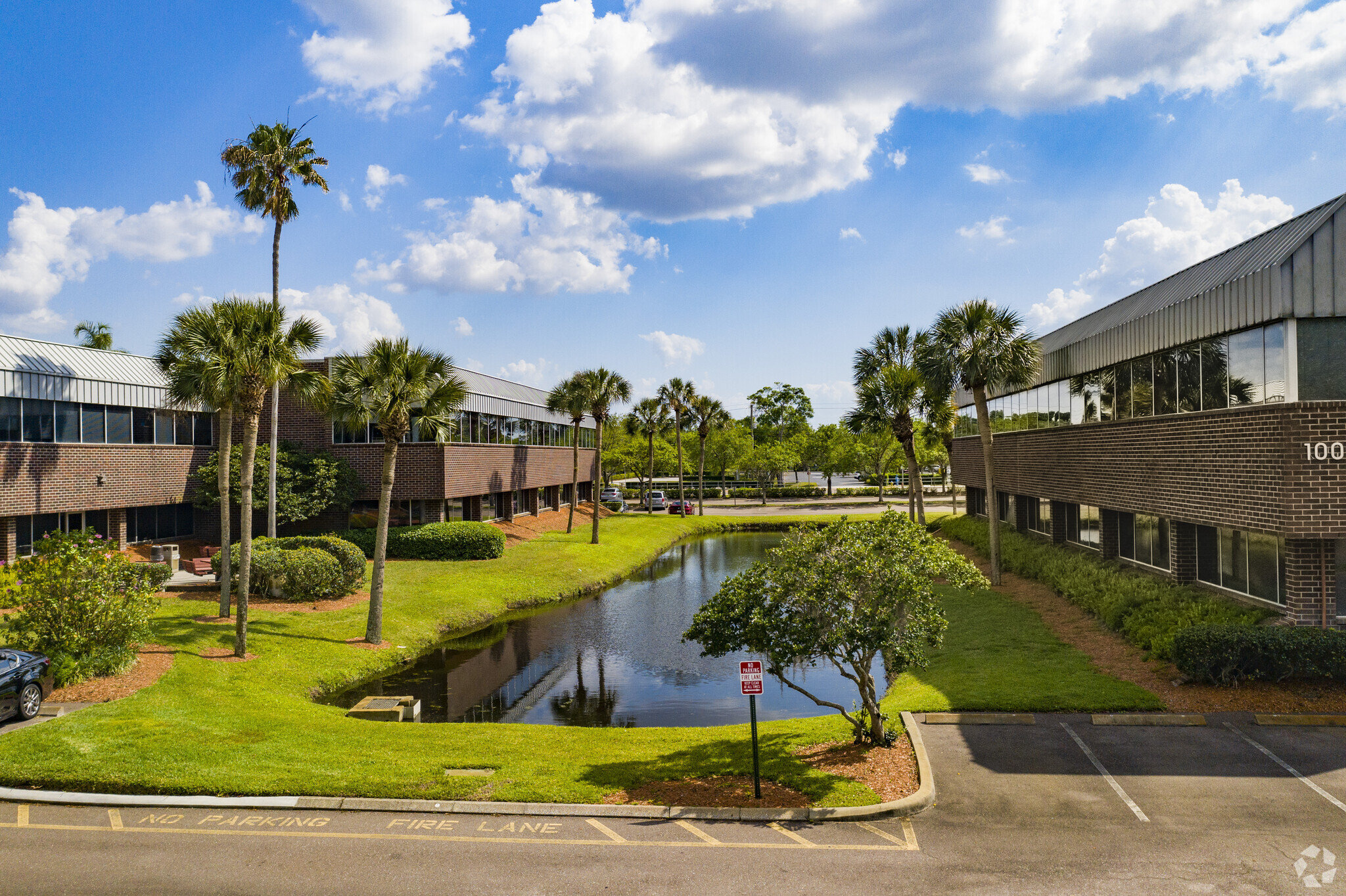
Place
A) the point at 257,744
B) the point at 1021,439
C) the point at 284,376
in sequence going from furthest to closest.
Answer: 1. the point at 1021,439
2. the point at 284,376
3. the point at 257,744

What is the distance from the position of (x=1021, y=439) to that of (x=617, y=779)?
90.8ft

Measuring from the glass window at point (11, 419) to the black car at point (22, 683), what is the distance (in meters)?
15.8

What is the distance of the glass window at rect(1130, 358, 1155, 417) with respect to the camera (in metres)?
22.7

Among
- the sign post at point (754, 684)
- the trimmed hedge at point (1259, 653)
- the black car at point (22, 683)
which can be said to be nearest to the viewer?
the sign post at point (754, 684)

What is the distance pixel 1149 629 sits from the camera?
19.3 metres

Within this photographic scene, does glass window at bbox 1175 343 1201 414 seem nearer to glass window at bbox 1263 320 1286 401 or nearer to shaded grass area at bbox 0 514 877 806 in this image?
glass window at bbox 1263 320 1286 401

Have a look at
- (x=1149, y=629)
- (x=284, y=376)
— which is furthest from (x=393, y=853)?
(x=1149, y=629)

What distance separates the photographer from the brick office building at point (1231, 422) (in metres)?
16.2

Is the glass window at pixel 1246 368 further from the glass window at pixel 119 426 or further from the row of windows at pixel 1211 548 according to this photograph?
the glass window at pixel 119 426

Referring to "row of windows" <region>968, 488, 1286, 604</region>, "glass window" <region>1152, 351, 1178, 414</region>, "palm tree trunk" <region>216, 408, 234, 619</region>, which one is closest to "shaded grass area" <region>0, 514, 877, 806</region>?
"palm tree trunk" <region>216, 408, 234, 619</region>

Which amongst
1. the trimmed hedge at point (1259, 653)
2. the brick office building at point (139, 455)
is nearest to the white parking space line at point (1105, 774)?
the trimmed hedge at point (1259, 653)

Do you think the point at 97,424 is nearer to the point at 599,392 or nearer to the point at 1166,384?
the point at 599,392

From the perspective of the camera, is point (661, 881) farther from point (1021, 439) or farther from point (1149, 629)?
point (1021, 439)

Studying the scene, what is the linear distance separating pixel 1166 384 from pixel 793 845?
1772 centimetres
